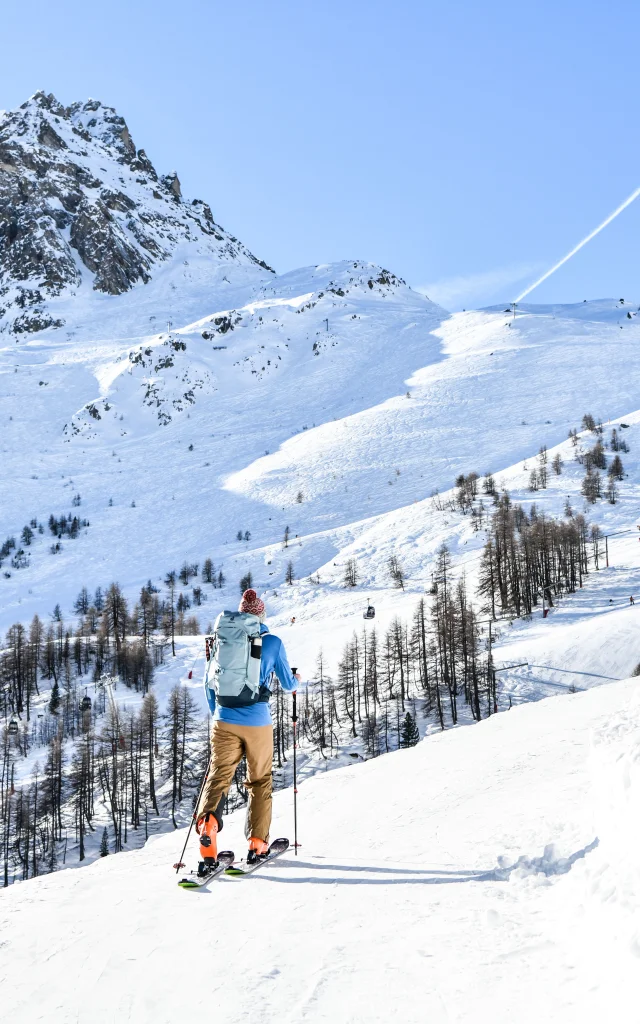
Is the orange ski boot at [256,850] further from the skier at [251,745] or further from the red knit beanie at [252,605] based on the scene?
the red knit beanie at [252,605]

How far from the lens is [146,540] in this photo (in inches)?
5595

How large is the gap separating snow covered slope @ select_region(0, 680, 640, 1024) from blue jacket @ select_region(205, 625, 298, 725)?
1754 mm

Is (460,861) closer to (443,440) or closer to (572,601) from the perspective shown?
(572,601)

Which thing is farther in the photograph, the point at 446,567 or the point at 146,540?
the point at 146,540

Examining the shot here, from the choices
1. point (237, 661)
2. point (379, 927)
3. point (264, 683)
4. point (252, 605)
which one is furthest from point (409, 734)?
point (379, 927)

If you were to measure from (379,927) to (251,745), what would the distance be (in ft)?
9.58

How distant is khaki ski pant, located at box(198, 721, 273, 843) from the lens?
27.0ft

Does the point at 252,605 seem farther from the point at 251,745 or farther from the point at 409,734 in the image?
the point at 409,734

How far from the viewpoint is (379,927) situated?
5.82 m

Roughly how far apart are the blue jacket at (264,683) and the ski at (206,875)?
1632 millimetres

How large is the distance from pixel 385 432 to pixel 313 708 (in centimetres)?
10599

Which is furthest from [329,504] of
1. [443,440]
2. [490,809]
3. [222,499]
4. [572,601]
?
[490,809]

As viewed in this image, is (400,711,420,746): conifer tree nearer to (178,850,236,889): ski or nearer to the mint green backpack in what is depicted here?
(178,850,236,889): ski

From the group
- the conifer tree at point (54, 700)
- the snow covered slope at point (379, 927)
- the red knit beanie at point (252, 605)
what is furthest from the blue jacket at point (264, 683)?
the conifer tree at point (54, 700)
